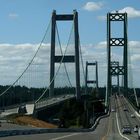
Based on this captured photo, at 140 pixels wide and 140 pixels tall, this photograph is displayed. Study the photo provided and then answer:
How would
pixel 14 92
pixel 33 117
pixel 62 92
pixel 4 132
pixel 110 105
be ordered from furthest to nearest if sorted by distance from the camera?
pixel 110 105 < pixel 62 92 < pixel 14 92 < pixel 33 117 < pixel 4 132

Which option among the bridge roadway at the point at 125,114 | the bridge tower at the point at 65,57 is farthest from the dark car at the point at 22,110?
the bridge roadway at the point at 125,114

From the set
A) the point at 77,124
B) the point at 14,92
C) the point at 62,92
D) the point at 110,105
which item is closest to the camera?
the point at 77,124

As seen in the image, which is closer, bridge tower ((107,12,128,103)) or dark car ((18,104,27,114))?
dark car ((18,104,27,114))

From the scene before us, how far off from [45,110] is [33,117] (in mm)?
6703

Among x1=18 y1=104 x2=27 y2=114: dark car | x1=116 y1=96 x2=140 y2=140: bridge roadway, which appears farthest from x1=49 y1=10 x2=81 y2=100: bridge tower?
x1=116 y1=96 x2=140 y2=140: bridge roadway

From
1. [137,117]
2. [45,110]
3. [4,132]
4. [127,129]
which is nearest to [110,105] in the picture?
[137,117]

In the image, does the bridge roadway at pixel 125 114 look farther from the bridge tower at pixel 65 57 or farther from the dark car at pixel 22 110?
the dark car at pixel 22 110

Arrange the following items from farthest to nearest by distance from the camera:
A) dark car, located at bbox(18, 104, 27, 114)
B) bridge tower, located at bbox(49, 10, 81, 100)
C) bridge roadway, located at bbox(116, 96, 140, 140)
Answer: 1. bridge roadway, located at bbox(116, 96, 140, 140)
2. bridge tower, located at bbox(49, 10, 81, 100)
3. dark car, located at bbox(18, 104, 27, 114)

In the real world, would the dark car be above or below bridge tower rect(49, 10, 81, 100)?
below

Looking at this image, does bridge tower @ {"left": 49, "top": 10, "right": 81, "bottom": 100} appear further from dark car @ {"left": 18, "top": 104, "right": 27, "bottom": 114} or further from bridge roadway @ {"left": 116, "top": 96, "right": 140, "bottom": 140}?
bridge roadway @ {"left": 116, "top": 96, "right": 140, "bottom": 140}

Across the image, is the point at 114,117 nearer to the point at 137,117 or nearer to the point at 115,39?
the point at 137,117

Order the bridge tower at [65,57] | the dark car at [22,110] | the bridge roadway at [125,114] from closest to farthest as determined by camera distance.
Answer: the dark car at [22,110] < the bridge tower at [65,57] < the bridge roadway at [125,114]

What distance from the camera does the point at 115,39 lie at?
137 metres

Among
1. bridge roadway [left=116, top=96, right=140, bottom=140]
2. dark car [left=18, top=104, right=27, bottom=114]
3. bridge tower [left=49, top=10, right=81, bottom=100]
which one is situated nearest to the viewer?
dark car [left=18, top=104, right=27, bottom=114]
